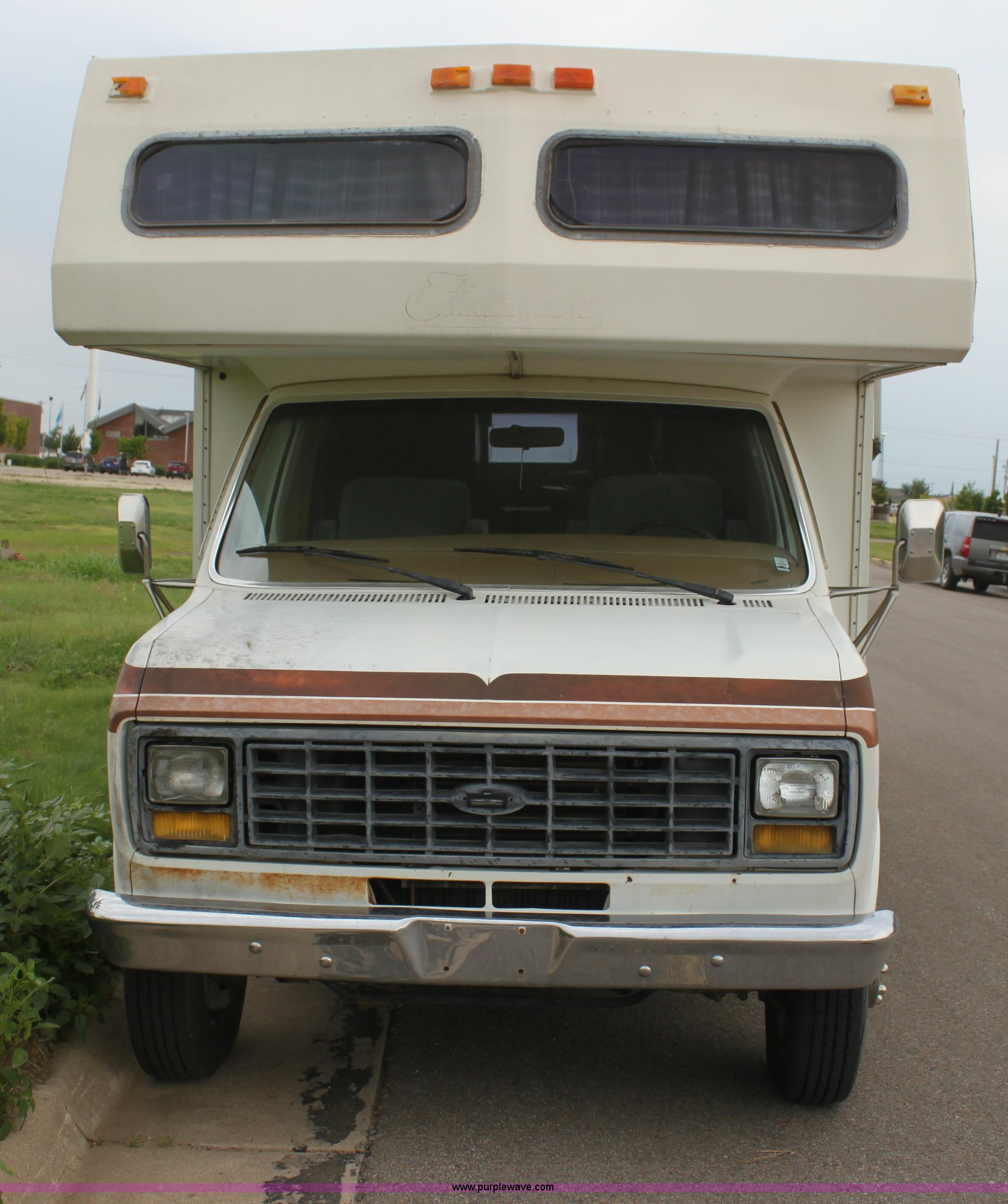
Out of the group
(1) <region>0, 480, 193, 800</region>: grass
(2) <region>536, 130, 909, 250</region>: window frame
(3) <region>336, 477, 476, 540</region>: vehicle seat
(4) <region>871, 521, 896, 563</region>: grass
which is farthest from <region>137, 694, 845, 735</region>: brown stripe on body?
(4) <region>871, 521, 896, 563</region>: grass

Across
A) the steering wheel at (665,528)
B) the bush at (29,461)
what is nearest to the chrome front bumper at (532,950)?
the steering wheel at (665,528)

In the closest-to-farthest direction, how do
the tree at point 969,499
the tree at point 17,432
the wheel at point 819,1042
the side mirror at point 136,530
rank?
the wheel at point 819,1042, the side mirror at point 136,530, the tree at point 969,499, the tree at point 17,432

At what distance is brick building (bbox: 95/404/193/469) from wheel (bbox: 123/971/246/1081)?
107 meters

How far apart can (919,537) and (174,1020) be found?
116 inches

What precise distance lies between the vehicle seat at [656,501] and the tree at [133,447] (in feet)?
309

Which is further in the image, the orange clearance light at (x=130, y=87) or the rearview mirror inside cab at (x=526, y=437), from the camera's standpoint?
the rearview mirror inside cab at (x=526, y=437)

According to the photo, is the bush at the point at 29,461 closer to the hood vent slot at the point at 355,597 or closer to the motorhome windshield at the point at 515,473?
the motorhome windshield at the point at 515,473

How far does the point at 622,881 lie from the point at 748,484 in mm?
1841

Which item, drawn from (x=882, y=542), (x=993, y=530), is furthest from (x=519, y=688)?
(x=882, y=542)

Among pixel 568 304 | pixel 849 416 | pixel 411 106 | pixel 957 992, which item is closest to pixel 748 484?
pixel 849 416

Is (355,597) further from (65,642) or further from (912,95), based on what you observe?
(65,642)

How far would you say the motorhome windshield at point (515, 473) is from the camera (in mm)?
4582

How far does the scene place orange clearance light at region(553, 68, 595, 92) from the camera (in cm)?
405

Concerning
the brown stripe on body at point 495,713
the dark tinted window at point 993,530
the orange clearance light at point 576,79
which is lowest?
the dark tinted window at point 993,530
